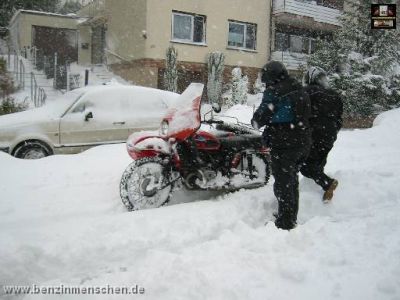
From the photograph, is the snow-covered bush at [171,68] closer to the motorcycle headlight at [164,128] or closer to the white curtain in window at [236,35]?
the white curtain in window at [236,35]

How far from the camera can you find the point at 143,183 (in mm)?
4734

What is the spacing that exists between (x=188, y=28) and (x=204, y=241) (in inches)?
625

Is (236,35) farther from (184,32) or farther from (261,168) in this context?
(261,168)

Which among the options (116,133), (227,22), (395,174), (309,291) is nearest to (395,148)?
(395,174)

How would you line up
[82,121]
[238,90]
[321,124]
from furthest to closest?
[238,90], [82,121], [321,124]

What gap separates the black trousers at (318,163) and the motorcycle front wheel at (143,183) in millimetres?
1856

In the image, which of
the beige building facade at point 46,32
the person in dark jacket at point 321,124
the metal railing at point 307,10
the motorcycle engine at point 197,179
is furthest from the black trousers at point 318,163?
the beige building facade at point 46,32

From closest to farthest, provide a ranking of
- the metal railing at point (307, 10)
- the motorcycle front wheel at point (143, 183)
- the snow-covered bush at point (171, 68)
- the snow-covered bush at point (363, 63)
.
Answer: the motorcycle front wheel at point (143, 183)
the snow-covered bush at point (363, 63)
the snow-covered bush at point (171, 68)
the metal railing at point (307, 10)

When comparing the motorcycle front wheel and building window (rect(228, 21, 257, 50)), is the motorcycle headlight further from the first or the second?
building window (rect(228, 21, 257, 50))

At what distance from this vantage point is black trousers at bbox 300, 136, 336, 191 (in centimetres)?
509

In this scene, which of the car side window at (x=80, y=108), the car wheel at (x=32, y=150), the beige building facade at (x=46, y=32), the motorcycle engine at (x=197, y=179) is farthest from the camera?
the beige building facade at (x=46, y=32)

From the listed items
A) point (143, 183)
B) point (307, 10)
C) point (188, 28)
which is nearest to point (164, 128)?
point (143, 183)

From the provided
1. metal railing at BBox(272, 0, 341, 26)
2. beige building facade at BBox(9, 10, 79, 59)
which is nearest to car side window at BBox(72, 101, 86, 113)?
metal railing at BBox(272, 0, 341, 26)

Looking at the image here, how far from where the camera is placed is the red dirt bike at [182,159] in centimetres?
475
